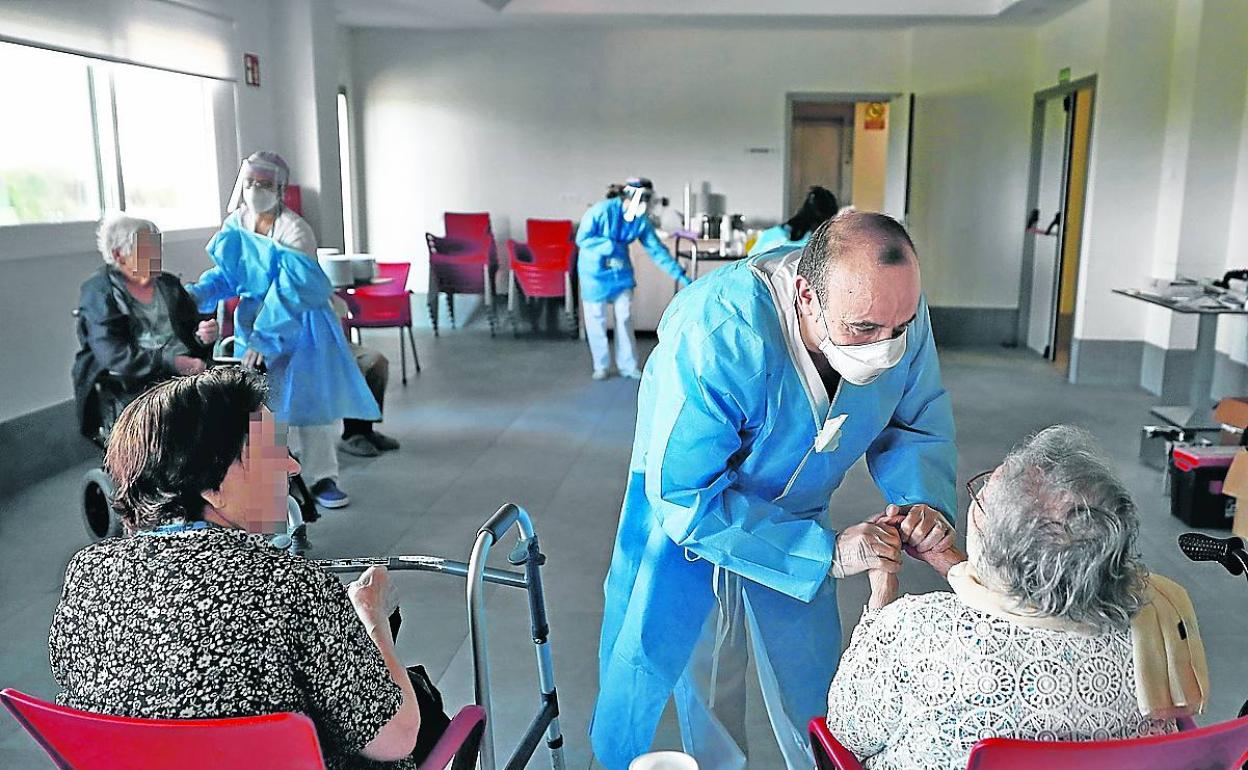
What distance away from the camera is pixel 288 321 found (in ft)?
13.2

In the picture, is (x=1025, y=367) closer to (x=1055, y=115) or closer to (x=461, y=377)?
(x=1055, y=115)

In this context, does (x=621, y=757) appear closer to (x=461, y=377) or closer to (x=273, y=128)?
(x=461, y=377)

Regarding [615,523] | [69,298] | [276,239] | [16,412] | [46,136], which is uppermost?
[46,136]

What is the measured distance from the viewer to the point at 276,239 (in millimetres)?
4070

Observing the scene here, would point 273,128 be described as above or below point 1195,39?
below

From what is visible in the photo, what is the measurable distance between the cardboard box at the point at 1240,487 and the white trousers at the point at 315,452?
3346 millimetres

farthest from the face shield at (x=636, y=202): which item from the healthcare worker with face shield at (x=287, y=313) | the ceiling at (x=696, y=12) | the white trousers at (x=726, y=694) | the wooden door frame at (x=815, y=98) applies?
the white trousers at (x=726, y=694)

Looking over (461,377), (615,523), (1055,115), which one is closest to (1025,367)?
(1055,115)

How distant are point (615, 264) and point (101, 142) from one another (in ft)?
10.5

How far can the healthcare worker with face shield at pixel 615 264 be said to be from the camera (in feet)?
22.6

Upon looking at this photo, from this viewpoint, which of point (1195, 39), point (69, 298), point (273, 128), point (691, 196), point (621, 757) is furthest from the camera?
point (691, 196)

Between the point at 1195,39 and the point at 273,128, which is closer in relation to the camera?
the point at 1195,39

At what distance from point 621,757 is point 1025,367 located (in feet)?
21.0

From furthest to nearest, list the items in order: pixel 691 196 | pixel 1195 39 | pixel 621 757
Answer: pixel 691 196, pixel 1195 39, pixel 621 757
